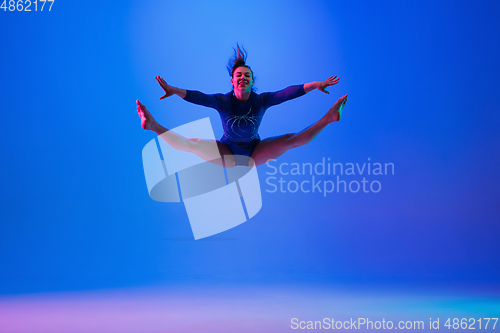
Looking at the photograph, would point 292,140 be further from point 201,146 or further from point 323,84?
point 201,146

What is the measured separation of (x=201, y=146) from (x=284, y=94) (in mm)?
853

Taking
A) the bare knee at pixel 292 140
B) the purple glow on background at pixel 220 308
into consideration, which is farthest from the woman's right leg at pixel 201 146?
the purple glow on background at pixel 220 308

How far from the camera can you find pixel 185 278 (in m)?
4.55

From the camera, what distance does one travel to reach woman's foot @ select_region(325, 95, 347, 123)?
3475 millimetres

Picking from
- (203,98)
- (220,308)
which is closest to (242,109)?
(203,98)

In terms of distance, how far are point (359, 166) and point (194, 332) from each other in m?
3.11

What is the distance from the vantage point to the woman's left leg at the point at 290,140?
11.7ft

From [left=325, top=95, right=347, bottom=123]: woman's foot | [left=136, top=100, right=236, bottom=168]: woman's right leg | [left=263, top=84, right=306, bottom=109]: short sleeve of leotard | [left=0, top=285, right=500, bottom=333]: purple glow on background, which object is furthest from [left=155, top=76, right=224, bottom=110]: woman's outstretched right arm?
[left=0, top=285, right=500, bottom=333]: purple glow on background

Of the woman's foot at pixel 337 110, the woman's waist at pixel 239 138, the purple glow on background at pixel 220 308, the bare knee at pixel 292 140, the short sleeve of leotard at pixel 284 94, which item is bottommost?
the purple glow on background at pixel 220 308

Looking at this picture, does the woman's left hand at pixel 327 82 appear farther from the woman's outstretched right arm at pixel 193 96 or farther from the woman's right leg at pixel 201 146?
the woman's right leg at pixel 201 146

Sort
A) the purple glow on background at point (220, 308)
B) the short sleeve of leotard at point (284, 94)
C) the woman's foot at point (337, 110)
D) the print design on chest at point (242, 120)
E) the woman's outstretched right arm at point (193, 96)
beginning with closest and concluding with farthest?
the purple glow on background at point (220, 308) < the woman's outstretched right arm at point (193, 96) < the woman's foot at point (337, 110) < the short sleeve of leotard at point (284, 94) < the print design on chest at point (242, 120)

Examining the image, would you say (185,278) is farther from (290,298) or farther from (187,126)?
(187,126)

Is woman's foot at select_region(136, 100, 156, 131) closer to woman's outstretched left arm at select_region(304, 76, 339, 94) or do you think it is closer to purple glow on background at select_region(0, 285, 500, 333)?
woman's outstretched left arm at select_region(304, 76, 339, 94)

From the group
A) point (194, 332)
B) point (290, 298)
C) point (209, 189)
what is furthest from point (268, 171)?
point (194, 332)
